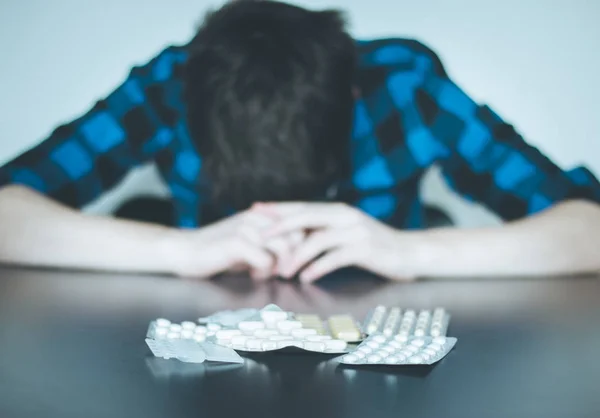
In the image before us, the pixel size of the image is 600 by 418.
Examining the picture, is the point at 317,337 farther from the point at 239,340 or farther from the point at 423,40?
the point at 423,40

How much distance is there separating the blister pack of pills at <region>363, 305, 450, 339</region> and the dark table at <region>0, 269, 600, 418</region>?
0.02 metres

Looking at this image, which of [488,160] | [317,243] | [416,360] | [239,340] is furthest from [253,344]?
[488,160]

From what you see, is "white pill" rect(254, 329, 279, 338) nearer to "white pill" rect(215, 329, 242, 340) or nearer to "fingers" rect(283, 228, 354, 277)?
"white pill" rect(215, 329, 242, 340)

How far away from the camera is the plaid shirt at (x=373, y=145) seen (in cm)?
119

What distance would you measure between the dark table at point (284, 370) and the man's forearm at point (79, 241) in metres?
0.18

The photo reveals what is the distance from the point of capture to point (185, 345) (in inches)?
19.7

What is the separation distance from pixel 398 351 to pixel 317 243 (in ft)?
1.44

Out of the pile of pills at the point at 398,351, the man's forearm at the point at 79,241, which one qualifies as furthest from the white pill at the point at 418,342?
the man's forearm at the point at 79,241

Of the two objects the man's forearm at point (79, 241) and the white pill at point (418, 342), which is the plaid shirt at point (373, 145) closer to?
the man's forearm at point (79, 241)

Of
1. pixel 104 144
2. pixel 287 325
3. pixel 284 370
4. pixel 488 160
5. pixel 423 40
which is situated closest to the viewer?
pixel 284 370

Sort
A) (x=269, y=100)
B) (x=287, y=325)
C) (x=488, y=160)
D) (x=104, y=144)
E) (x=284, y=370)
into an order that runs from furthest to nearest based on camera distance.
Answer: (x=104, y=144), (x=488, y=160), (x=269, y=100), (x=287, y=325), (x=284, y=370)

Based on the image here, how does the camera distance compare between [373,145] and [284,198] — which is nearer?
[284,198]

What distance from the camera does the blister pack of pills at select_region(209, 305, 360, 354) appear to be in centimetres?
50

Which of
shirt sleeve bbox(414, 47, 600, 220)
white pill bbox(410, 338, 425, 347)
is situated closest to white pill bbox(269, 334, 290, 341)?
white pill bbox(410, 338, 425, 347)
